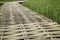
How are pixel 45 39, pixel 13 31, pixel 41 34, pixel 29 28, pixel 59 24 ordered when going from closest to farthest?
pixel 45 39
pixel 41 34
pixel 13 31
pixel 29 28
pixel 59 24

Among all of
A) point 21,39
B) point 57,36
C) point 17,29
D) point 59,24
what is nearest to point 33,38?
point 21,39

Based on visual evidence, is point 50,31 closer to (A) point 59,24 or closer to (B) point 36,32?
(B) point 36,32

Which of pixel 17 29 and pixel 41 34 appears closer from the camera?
pixel 41 34

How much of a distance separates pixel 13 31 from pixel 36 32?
627mm

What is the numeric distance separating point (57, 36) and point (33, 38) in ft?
1.93

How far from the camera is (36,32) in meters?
5.08

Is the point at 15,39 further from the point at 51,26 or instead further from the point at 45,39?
the point at 51,26

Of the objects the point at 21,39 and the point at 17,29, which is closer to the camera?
the point at 21,39

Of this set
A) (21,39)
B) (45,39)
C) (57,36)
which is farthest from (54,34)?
(21,39)

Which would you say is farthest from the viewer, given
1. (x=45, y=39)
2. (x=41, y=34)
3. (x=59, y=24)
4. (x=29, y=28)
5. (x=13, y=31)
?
(x=59, y=24)

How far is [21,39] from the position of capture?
4.45 metres

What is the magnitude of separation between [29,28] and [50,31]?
2.26 feet

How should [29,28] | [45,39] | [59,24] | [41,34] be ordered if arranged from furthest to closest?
[59,24] < [29,28] < [41,34] < [45,39]

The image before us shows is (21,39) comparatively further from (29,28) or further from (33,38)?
(29,28)
